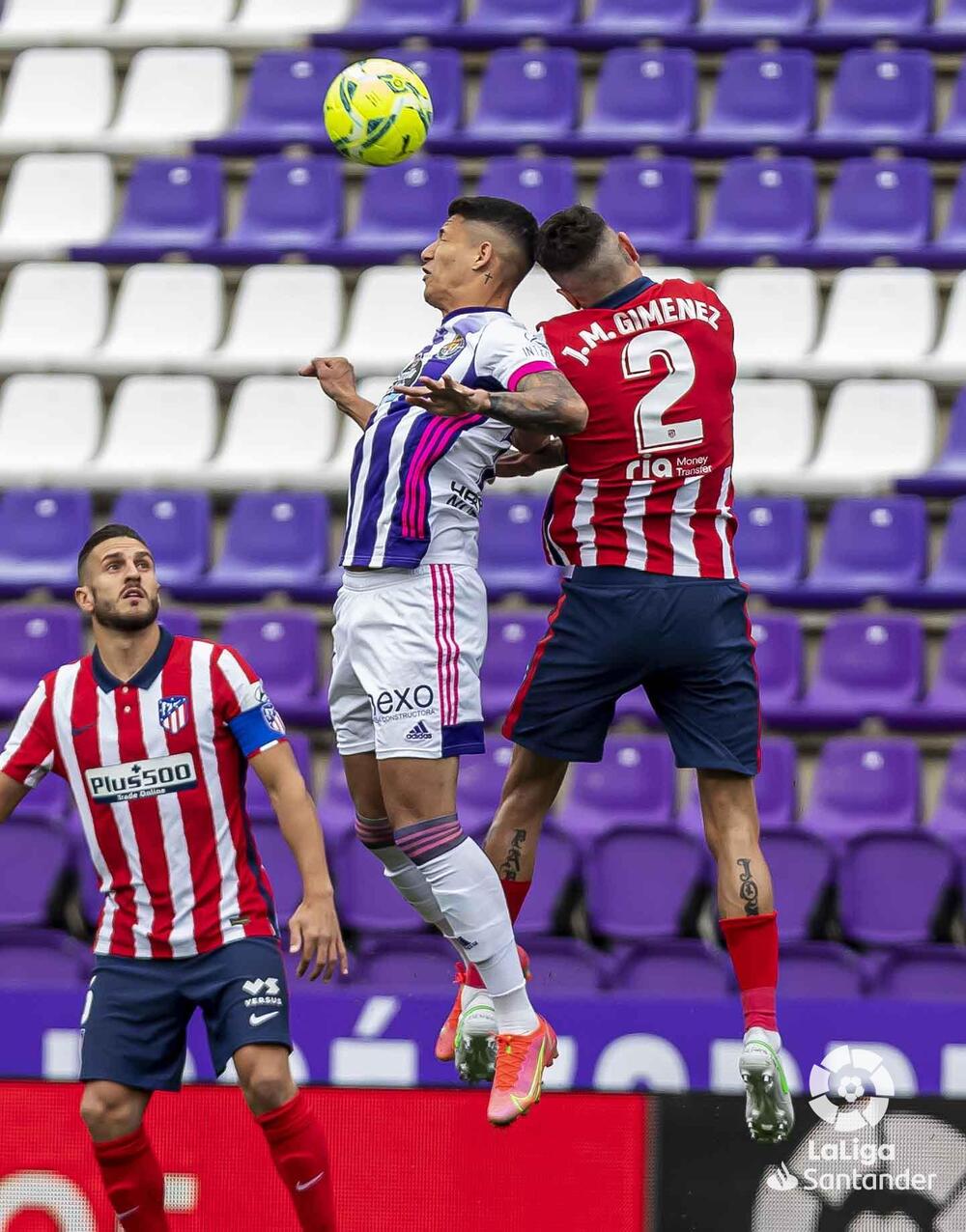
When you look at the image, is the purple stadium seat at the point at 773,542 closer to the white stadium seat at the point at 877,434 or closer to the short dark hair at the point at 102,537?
the white stadium seat at the point at 877,434

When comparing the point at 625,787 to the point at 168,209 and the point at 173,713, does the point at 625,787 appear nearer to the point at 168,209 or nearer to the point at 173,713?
the point at 173,713

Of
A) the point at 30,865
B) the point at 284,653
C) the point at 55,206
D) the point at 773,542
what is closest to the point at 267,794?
the point at 284,653

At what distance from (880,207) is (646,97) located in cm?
151

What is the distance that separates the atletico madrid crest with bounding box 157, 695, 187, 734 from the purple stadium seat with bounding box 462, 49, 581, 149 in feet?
22.0

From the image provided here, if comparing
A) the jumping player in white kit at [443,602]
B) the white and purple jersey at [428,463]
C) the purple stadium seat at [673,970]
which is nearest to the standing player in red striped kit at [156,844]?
the jumping player in white kit at [443,602]

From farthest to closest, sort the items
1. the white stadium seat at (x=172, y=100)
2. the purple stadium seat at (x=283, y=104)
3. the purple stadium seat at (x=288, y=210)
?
the white stadium seat at (x=172, y=100) → the purple stadium seat at (x=283, y=104) → the purple stadium seat at (x=288, y=210)

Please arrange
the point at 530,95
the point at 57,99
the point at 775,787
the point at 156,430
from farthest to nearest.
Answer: the point at 57,99 → the point at 530,95 → the point at 156,430 → the point at 775,787

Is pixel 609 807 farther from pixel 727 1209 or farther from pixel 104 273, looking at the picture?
pixel 104 273

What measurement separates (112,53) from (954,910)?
738cm

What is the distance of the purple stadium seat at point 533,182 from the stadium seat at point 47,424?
231 cm

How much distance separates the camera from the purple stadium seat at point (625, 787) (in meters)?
9.52

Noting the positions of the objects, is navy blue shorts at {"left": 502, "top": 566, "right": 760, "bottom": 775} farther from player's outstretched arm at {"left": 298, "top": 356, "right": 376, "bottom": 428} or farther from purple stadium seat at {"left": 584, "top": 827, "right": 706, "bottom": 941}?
purple stadium seat at {"left": 584, "top": 827, "right": 706, "bottom": 941}

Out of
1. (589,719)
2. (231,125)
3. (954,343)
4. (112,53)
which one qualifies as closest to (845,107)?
(954,343)

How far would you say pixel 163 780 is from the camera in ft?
20.2
